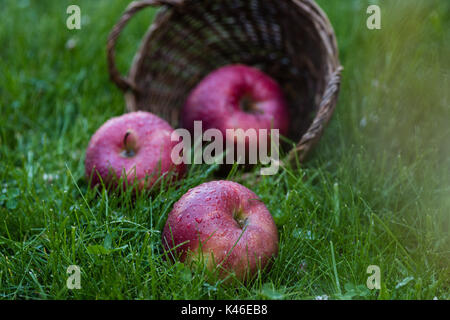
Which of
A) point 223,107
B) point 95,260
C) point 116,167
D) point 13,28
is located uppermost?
point 13,28

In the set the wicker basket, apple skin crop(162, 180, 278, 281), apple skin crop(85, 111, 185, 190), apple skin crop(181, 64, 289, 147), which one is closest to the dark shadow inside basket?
the wicker basket

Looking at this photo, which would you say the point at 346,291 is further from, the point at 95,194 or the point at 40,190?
the point at 40,190

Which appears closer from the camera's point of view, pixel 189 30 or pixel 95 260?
pixel 95 260

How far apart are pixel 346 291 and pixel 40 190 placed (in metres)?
1.40

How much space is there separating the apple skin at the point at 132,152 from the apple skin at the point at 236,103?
390 mm

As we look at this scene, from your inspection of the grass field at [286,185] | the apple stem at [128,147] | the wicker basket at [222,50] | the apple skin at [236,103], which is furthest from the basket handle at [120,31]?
the apple stem at [128,147]

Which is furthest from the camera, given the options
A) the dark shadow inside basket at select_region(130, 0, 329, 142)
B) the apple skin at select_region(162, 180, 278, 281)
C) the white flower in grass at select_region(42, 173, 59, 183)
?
the dark shadow inside basket at select_region(130, 0, 329, 142)

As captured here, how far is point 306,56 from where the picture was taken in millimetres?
2637

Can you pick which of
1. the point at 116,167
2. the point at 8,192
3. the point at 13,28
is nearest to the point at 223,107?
the point at 116,167

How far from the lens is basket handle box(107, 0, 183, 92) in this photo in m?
2.45

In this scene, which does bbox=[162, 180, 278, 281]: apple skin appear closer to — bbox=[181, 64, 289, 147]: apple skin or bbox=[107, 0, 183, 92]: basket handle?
bbox=[181, 64, 289, 147]: apple skin

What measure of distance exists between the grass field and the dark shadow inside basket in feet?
0.78

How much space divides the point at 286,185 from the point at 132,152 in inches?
28.4

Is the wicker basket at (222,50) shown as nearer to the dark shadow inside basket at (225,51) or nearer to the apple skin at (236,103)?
the dark shadow inside basket at (225,51)
